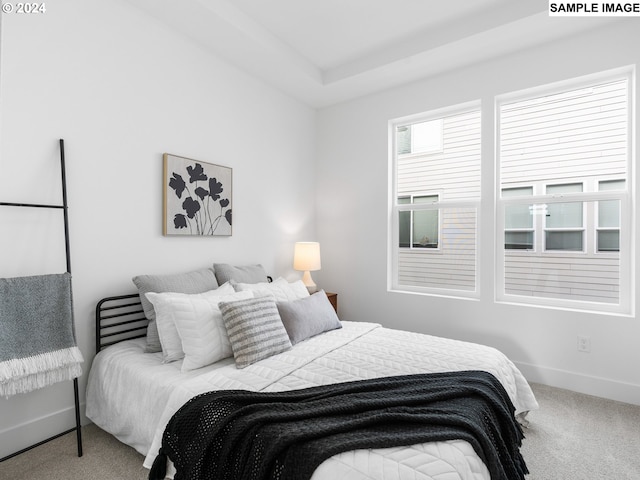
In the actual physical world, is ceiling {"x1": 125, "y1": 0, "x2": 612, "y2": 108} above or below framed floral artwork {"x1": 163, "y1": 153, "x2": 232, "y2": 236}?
above

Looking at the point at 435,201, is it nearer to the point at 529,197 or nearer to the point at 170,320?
the point at 529,197

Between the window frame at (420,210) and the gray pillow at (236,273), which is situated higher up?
the window frame at (420,210)

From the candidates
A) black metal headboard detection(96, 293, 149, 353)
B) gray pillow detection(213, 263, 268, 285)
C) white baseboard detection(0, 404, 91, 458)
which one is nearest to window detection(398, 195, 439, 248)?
gray pillow detection(213, 263, 268, 285)

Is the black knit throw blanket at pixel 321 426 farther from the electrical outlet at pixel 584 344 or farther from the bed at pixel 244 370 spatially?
the electrical outlet at pixel 584 344

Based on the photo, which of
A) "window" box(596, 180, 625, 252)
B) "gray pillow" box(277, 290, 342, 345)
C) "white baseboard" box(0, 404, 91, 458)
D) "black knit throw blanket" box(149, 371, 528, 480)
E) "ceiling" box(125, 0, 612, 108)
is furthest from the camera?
"window" box(596, 180, 625, 252)

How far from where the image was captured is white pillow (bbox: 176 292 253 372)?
194 centimetres

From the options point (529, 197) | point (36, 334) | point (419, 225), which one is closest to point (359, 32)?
point (419, 225)

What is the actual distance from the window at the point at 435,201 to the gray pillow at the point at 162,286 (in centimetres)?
196

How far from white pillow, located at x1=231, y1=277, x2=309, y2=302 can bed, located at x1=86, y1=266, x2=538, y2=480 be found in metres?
0.14

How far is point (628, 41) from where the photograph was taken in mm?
2594

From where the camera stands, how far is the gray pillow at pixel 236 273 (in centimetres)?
288

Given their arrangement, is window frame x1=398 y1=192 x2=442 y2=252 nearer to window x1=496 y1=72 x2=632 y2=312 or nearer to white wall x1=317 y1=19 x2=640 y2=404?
white wall x1=317 y1=19 x2=640 y2=404

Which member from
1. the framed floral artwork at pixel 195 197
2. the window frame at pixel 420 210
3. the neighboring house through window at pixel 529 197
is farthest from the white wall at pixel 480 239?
the framed floral artwork at pixel 195 197

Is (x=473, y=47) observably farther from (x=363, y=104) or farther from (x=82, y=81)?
(x=82, y=81)
